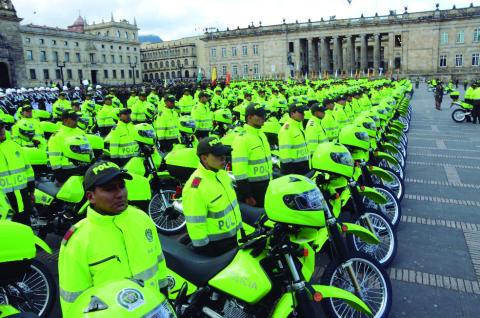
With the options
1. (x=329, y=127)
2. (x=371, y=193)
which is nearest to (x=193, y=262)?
(x=371, y=193)

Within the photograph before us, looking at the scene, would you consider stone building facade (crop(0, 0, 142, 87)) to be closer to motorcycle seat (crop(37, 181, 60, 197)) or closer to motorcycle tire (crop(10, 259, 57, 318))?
motorcycle seat (crop(37, 181, 60, 197))

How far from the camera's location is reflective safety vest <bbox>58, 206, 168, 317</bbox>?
7.53 ft

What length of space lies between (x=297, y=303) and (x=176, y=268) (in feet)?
3.97

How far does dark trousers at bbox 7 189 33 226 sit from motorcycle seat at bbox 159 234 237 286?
2.91 meters

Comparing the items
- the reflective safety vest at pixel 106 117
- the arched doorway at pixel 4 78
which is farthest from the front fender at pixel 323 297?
the arched doorway at pixel 4 78

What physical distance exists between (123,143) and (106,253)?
18.4ft

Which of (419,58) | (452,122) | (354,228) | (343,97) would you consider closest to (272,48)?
(419,58)

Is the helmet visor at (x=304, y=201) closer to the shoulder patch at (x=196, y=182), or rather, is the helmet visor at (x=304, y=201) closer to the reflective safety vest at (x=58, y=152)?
the shoulder patch at (x=196, y=182)

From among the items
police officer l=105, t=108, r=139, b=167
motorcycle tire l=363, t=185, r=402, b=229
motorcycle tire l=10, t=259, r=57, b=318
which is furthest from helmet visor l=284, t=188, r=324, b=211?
police officer l=105, t=108, r=139, b=167

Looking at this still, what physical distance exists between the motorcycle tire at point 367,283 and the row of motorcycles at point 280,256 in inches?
0.4

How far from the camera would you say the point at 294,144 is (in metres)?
6.55

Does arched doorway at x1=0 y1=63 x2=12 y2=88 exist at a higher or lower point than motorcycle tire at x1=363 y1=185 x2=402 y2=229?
higher

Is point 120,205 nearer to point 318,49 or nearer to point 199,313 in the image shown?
point 199,313

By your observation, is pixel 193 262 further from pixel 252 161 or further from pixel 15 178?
pixel 15 178
